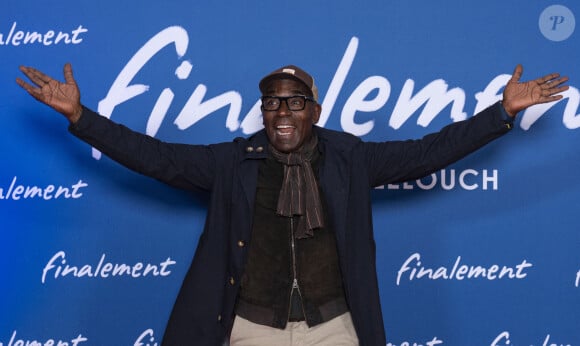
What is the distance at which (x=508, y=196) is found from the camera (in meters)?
3.47

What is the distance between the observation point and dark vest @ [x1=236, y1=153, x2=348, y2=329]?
265cm

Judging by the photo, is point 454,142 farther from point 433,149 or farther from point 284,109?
point 284,109

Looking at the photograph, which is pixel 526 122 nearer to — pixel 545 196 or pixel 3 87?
pixel 545 196

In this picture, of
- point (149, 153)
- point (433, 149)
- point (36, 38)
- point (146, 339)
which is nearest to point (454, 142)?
point (433, 149)

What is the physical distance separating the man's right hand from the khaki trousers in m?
0.94

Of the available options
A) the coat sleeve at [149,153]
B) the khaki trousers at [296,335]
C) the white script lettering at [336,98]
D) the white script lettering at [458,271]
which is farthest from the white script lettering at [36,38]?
the white script lettering at [458,271]

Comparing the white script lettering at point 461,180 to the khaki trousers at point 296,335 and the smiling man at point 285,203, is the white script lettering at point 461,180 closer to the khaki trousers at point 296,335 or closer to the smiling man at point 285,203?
the smiling man at point 285,203

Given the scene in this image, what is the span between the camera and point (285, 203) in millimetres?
2717

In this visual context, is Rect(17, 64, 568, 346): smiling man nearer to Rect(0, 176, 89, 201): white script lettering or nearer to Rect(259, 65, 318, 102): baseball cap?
Rect(259, 65, 318, 102): baseball cap

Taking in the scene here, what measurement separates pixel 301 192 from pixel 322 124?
2.50ft

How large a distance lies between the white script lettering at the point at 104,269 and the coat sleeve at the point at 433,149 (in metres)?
1.09

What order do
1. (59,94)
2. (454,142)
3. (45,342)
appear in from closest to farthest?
(59,94), (454,142), (45,342)

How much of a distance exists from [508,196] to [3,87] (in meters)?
2.33

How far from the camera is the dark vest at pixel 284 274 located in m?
2.65
